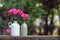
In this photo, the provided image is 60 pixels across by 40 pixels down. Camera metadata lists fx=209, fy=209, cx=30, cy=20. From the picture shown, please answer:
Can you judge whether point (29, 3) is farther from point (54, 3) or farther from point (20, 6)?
point (54, 3)

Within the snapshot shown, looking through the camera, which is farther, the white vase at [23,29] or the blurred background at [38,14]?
the blurred background at [38,14]

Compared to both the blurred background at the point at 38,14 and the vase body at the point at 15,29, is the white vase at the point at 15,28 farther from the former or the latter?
the blurred background at the point at 38,14

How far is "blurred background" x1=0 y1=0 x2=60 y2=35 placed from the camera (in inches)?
138

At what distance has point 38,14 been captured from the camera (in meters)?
A: 3.86

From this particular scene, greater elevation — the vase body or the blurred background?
the blurred background

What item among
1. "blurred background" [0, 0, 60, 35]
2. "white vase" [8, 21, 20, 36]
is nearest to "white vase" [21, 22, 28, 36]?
"white vase" [8, 21, 20, 36]

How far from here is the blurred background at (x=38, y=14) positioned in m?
3.51

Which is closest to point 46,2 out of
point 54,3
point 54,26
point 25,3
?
point 54,3

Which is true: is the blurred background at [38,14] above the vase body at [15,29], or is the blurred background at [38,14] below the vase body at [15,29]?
above

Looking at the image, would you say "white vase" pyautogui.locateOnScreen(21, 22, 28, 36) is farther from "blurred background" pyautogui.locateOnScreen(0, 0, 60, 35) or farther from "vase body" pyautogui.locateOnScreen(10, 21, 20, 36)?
"blurred background" pyautogui.locateOnScreen(0, 0, 60, 35)

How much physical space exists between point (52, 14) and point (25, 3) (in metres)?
0.96

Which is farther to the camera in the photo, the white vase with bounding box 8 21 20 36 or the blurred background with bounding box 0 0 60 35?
the blurred background with bounding box 0 0 60 35

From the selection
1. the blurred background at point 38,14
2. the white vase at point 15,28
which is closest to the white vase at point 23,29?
the white vase at point 15,28

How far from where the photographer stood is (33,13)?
12.6 ft
